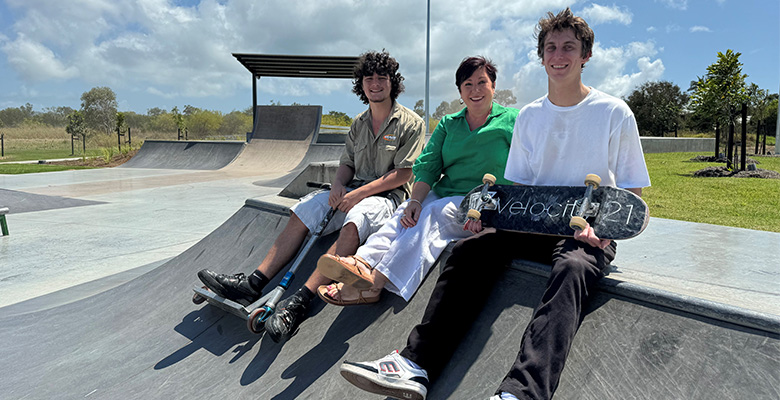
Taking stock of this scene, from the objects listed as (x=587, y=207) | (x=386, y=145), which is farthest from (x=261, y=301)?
(x=587, y=207)

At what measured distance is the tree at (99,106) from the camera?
2955 inches

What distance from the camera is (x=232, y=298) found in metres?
2.90

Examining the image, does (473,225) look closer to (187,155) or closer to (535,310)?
(535,310)

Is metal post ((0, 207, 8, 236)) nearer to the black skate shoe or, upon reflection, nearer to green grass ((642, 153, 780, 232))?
the black skate shoe

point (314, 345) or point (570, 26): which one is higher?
point (570, 26)

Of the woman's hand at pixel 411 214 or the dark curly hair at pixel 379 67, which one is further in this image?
the dark curly hair at pixel 379 67

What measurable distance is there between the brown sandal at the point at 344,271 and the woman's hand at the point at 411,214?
0.31 meters

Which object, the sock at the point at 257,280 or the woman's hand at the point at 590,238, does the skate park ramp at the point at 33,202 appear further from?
the woman's hand at the point at 590,238

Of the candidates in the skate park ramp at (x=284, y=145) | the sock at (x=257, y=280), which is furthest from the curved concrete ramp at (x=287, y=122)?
the sock at (x=257, y=280)

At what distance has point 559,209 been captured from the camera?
6.93 ft

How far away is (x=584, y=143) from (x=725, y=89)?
577 inches

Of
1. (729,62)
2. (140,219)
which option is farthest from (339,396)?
(729,62)

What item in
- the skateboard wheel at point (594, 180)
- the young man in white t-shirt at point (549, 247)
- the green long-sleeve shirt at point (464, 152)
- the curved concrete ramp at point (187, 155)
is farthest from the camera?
the curved concrete ramp at point (187, 155)

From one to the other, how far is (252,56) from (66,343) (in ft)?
62.0
